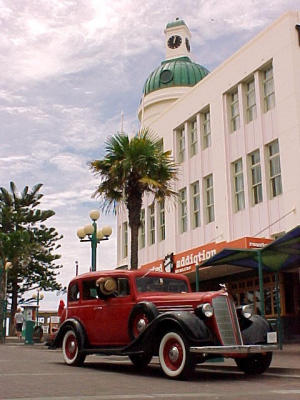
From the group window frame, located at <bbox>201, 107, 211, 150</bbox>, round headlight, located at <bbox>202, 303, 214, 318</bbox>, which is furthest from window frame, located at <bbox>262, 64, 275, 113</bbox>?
round headlight, located at <bbox>202, 303, 214, 318</bbox>

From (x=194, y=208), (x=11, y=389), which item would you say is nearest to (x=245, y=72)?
(x=194, y=208)

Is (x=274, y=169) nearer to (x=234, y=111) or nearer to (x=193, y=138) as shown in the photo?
(x=234, y=111)

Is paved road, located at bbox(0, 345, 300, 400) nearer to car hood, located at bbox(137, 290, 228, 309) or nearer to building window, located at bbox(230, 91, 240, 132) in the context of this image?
car hood, located at bbox(137, 290, 228, 309)

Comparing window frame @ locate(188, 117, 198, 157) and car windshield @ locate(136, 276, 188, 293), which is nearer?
car windshield @ locate(136, 276, 188, 293)

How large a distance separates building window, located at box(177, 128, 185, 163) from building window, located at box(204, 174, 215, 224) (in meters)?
2.99

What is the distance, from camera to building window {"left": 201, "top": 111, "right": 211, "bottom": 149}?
25.9 m

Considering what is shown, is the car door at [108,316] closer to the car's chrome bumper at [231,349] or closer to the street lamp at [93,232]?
the car's chrome bumper at [231,349]

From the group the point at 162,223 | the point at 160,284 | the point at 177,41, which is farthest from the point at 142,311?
the point at 177,41

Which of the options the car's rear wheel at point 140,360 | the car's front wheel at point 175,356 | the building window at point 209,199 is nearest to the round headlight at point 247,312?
the car's front wheel at point 175,356

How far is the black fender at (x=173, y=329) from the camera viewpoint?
8.73 metres

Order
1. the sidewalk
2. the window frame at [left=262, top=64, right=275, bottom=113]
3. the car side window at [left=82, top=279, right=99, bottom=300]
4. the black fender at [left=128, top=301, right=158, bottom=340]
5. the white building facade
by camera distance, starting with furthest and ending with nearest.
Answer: the window frame at [left=262, top=64, right=275, bottom=113]
the white building facade
the car side window at [left=82, top=279, right=99, bottom=300]
the sidewalk
the black fender at [left=128, top=301, right=158, bottom=340]

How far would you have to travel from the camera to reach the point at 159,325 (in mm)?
9258

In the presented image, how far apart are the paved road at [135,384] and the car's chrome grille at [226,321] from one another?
25.8 inches

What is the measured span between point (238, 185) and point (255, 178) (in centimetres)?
125
